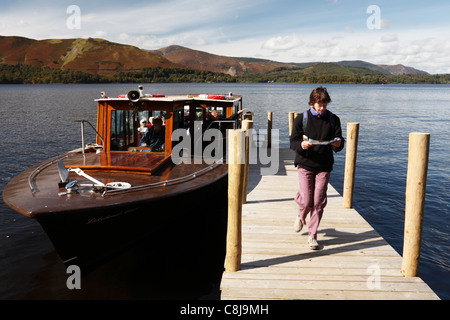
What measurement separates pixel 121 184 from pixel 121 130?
8.36 feet

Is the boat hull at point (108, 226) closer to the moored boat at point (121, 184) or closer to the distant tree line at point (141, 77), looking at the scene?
the moored boat at point (121, 184)

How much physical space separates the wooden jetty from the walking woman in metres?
0.87

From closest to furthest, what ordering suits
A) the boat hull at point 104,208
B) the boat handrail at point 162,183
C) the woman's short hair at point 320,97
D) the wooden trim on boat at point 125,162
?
the woman's short hair at point 320,97, the boat hull at point 104,208, the boat handrail at point 162,183, the wooden trim on boat at point 125,162

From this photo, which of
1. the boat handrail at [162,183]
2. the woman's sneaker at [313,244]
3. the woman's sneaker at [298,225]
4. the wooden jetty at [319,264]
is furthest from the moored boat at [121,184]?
the woman's sneaker at [313,244]

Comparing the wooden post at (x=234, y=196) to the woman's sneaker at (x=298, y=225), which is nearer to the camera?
the wooden post at (x=234, y=196)

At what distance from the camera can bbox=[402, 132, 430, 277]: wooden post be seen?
4.52 metres

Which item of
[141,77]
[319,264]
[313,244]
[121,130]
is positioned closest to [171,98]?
[121,130]

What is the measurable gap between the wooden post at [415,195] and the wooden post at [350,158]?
8.16 feet

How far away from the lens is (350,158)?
7387 millimetres

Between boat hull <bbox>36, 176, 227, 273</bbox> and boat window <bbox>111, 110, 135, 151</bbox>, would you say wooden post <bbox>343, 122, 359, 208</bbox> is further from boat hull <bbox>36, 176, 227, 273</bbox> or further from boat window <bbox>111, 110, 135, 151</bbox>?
boat window <bbox>111, 110, 135, 151</bbox>

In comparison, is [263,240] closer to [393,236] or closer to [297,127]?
[297,127]

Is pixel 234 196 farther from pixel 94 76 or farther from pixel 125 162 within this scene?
pixel 94 76

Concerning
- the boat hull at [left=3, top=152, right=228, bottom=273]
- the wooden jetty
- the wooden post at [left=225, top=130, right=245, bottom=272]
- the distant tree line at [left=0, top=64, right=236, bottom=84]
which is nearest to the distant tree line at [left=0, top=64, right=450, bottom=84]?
the distant tree line at [left=0, top=64, right=236, bottom=84]

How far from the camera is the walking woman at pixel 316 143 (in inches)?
191
